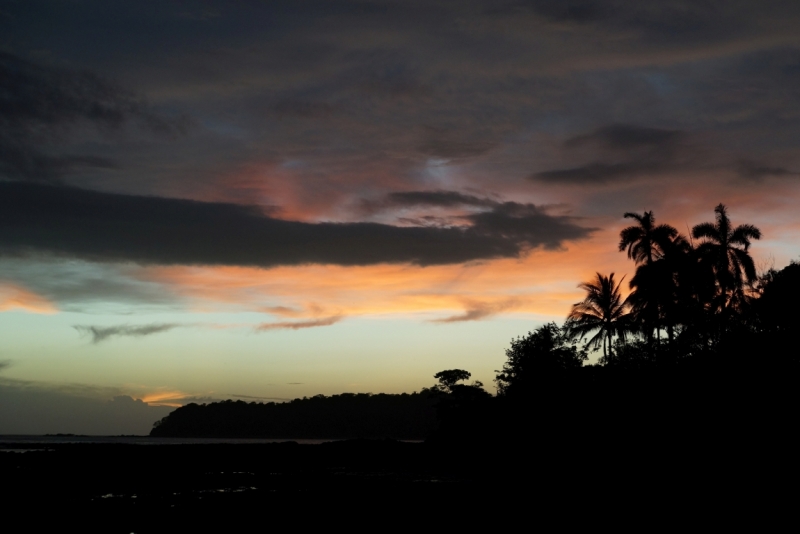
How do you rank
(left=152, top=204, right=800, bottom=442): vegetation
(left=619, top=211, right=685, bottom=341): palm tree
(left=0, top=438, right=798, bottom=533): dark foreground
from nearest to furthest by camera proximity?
(left=0, top=438, right=798, bottom=533): dark foreground < (left=152, top=204, right=800, bottom=442): vegetation < (left=619, top=211, right=685, bottom=341): palm tree

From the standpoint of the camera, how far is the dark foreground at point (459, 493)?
26469mm

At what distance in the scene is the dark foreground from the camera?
26.5 m

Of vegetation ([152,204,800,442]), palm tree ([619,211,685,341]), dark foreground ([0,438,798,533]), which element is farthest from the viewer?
palm tree ([619,211,685,341])

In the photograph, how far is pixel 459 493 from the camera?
3581cm

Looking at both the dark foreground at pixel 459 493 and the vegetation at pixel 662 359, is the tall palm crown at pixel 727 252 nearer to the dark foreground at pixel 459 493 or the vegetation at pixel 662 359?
the vegetation at pixel 662 359

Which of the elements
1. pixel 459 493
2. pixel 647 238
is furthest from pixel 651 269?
pixel 459 493

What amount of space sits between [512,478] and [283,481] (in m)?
16.1

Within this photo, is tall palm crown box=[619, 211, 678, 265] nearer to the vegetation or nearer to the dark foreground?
the vegetation

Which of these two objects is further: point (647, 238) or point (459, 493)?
point (647, 238)

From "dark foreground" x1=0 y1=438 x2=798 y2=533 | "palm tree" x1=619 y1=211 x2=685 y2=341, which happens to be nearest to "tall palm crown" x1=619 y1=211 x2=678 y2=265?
"palm tree" x1=619 y1=211 x2=685 y2=341

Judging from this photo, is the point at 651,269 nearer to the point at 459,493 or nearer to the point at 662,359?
the point at 662,359

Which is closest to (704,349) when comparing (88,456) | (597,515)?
(597,515)

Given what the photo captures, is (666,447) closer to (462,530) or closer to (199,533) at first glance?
(462,530)

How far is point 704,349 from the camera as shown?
45.8m
